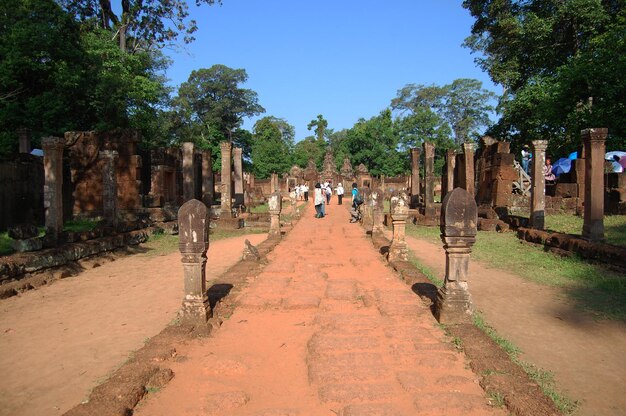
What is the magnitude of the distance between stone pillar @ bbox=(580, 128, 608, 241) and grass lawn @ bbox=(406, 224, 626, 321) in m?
0.91

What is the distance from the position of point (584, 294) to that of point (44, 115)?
57.4 feet

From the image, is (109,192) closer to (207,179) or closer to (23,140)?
(23,140)

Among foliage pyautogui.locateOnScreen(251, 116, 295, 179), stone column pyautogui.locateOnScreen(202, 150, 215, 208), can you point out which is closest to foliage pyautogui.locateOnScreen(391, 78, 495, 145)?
foliage pyautogui.locateOnScreen(251, 116, 295, 179)

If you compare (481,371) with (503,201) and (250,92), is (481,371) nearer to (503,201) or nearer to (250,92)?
(503,201)

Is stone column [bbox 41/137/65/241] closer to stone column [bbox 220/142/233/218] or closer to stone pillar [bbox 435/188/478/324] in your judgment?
stone column [bbox 220/142/233/218]

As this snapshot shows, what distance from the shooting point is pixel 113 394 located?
3.33 metres

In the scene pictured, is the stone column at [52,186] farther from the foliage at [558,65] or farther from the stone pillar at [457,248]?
the foliage at [558,65]

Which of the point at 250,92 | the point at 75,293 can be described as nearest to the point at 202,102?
the point at 250,92

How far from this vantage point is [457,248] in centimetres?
505

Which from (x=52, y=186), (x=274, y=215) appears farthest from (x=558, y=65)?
(x=52, y=186)

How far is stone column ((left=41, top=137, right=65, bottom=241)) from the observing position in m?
9.37

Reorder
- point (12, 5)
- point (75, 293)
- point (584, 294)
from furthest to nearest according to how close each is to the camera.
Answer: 1. point (12, 5)
2. point (75, 293)
3. point (584, 294)

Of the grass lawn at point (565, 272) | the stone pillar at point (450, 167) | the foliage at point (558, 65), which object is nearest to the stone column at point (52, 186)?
the grass lawn at point (565, 272)

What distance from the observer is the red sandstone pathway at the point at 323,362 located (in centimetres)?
329
